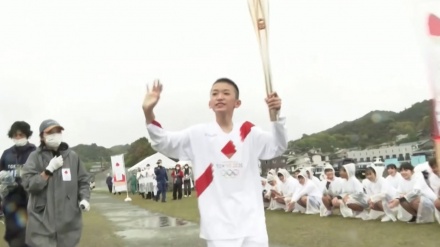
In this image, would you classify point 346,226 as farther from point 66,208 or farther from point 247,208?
point 247,208

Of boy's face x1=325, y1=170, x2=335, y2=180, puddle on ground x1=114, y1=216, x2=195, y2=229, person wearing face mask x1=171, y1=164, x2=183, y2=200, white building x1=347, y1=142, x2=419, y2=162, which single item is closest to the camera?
puddle on ground x1=114, y1=216, x2=195, y2=229

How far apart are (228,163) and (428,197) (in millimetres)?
7657

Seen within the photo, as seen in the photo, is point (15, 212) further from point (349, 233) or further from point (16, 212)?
point (349, 233)

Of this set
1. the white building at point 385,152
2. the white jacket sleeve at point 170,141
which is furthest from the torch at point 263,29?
the white building at point 385,152

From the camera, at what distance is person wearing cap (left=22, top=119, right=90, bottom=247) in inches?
188

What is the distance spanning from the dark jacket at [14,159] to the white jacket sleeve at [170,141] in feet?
9.66

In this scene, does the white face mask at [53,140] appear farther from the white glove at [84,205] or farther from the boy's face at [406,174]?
the boy's face at [406,174]

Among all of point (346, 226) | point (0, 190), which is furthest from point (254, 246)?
point (346, 226)

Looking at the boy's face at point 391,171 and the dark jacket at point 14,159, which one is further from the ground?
the dark jacket at point 14,159

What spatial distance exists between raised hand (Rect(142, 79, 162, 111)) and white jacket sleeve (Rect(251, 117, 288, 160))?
71cm

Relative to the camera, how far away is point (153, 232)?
1068cm

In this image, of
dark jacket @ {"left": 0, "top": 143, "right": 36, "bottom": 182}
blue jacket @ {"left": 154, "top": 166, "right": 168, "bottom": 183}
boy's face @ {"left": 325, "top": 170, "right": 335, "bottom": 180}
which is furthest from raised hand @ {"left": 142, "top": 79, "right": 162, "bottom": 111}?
blue jacket @ {"left": 154, "top": 166, "right": 168, "bottom": 183}

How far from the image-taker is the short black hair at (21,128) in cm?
589

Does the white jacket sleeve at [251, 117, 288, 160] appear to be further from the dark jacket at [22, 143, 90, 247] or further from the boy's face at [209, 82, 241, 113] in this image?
the dark jacket at [22, 143, 90, 247]
